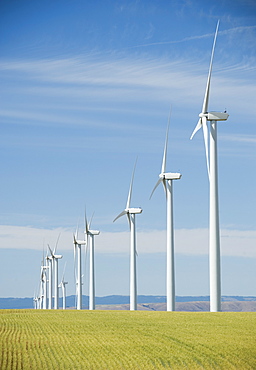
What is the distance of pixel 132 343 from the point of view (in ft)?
156

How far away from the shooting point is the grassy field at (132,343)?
4022cm

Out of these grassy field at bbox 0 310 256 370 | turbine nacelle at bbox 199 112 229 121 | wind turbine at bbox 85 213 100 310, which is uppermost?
turbine nacelle at bbox 199 112 229 121

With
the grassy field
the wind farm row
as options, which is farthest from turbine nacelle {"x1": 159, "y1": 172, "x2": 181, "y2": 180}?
the grassy field

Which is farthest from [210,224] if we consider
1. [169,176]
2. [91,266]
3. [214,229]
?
[91,266]

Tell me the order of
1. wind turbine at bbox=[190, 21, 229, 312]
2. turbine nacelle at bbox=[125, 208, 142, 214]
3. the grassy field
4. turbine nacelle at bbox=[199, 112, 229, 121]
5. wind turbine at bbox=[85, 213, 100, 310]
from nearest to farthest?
the grassy field, wind turbine at bbox=[190, 21, 229, 312], turbine nacelle at bbox=[199, 112, 229, 121], turbine nacelle at bbox=[125, 208, 142, 214], wind turbine at bbox=[85, 213, 100, 310]

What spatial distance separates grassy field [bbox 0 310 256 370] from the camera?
40.2 metres

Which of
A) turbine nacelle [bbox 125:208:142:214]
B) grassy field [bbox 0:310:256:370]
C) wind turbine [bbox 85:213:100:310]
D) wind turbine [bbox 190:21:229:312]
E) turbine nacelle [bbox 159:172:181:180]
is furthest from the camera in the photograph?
wind turbine [bbox 85:213:100:310]

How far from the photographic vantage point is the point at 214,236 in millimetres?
72000

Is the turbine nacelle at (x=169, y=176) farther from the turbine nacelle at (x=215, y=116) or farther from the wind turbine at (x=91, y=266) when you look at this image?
the wind turbine at (x=91, y=266)

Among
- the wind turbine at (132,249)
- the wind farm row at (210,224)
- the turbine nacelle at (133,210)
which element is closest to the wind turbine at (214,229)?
the wind farm row at (210,224)

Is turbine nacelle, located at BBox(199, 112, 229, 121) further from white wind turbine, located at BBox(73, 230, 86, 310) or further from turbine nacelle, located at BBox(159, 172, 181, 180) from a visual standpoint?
white wind turbine, located at BBox(73, 230, 86, 310)

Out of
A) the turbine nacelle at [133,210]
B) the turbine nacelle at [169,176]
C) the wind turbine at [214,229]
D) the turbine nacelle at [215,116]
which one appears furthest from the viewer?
the turbine nacelle at [133,210]

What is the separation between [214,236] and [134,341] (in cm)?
2549

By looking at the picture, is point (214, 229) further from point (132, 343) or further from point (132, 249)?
point (132, 249)
